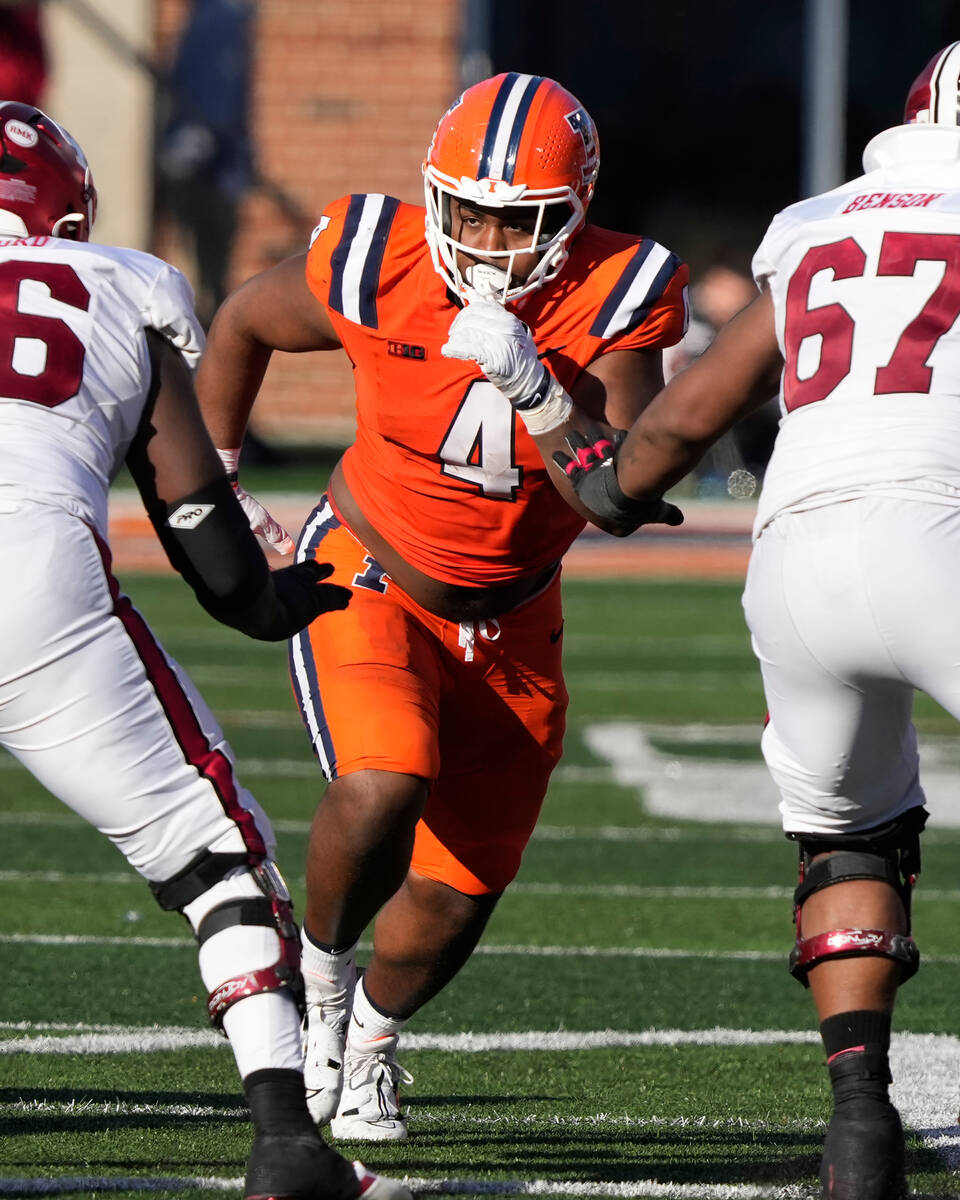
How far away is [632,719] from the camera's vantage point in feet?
32.9

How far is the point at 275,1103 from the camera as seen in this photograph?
3035 millimetres

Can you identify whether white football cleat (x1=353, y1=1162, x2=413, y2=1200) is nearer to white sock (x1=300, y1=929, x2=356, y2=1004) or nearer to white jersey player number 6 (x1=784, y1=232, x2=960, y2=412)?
white sock (x1=300, y1=929, x2=356, y2=1004)

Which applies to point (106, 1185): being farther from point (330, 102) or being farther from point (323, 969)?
point (330, 102)

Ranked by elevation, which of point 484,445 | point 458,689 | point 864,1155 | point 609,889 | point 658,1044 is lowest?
point 609,889

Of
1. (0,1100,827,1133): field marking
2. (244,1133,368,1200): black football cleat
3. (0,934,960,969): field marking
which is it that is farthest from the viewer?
(0,934,960,969): field marking

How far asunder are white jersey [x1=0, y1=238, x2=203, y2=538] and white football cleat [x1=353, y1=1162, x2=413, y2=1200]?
99cm

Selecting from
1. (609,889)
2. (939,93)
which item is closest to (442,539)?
(939,93)

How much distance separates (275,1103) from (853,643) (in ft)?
3.35

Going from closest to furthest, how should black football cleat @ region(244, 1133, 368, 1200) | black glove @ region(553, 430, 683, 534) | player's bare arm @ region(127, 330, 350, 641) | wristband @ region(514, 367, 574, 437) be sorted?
black football cleat @ region(244, 1133, 368, 1200) < player's bare arm @ region(127, 330, 350, 641) < black glove @ region(553, 430, 683, 534) < wristband @ region(514, 367, 574, 437)

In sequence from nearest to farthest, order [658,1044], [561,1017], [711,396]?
[711,396] < [658,1044] < [561,1017]

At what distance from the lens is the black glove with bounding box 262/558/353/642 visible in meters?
3.43

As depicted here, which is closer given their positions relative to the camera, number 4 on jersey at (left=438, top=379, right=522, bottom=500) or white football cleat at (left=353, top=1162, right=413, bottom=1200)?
white football cleat at (left=353, top=1162, right=413, bottom=1200)

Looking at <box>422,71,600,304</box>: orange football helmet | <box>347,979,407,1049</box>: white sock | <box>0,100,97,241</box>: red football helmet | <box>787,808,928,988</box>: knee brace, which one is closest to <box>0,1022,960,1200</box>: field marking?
<box>787,808,928,988</box>: knee brace

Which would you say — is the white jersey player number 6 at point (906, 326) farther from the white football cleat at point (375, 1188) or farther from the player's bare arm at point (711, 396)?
the white football cleat at point (375, 1188)
